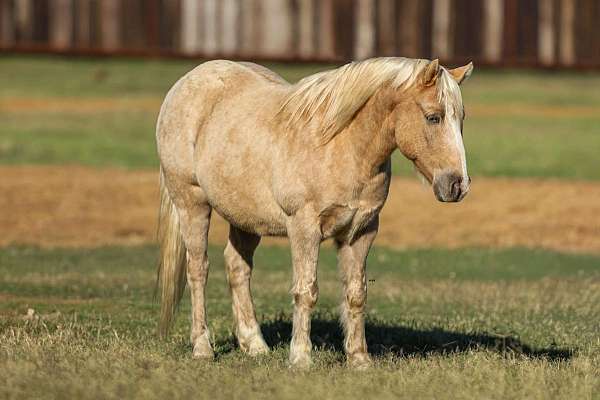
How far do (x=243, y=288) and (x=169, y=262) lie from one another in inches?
26.0

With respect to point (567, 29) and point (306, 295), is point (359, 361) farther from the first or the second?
point (567, 29)

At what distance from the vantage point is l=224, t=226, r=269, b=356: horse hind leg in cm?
1014

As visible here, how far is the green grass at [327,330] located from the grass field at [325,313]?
0.06 feet

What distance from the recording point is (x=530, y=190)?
21.8m

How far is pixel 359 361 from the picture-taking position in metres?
9.28

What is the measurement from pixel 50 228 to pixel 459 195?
38.5 ft

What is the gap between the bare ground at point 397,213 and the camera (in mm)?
19062

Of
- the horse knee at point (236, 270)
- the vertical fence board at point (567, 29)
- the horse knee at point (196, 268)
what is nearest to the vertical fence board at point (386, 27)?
the vertical fence board at point (567, 29)

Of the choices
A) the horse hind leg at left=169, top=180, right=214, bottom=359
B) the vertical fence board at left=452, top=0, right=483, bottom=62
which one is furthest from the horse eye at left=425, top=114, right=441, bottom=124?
the vertical fence board at left=452, top=0, right=483, bottom=62

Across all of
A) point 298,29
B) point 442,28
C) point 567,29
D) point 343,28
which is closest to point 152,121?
point 298,29

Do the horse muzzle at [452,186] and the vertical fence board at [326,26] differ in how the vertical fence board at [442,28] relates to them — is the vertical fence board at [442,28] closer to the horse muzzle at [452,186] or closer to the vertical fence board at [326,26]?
the vertical fence board at [326,26]

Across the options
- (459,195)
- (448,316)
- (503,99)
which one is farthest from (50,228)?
(503,99)

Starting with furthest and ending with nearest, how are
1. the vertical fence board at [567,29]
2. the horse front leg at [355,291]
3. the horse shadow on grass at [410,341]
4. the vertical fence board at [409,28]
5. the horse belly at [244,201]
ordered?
the vertical fence board at [567,29], the vertical fence board at [409,28], the horse shadow on grass at [410,341], the horse belly at [244,201], the horse front leg at [355,291]

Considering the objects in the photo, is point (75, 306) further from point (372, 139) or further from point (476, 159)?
point (476, 159)
